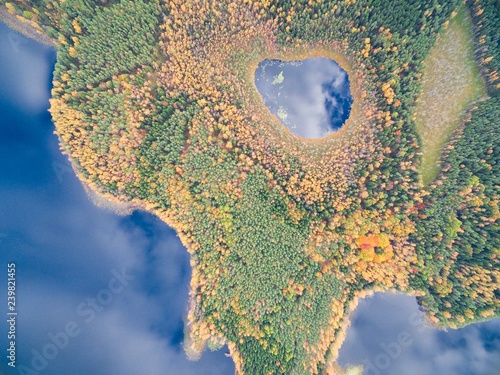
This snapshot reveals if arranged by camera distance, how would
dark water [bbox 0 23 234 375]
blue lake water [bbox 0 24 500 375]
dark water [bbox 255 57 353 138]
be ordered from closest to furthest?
1. dark water [bbox 0 23 234 375]
2. blue lake water [bbox 0 24 500 375]
3. dark water [bbox 255 57 353 138]

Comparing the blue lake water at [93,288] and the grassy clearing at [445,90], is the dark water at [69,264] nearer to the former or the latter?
the blue lake water at [93,288]

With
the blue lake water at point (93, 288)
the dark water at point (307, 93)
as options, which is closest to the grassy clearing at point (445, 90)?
the dark water at point (307, 93)

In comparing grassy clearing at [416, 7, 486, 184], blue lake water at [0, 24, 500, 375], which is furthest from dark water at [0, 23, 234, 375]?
grassy clearing at [416, 7, 486, 184]

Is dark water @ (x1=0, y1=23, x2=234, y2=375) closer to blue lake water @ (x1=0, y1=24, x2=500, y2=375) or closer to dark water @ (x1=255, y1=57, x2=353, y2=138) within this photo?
blue lake water @ (x1=0, y1=24, x2=500, y2=375)

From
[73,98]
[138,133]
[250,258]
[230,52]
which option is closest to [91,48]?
[73,98]

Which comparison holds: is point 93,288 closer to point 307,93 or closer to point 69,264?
point 69,264

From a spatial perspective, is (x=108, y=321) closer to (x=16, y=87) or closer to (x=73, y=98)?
(x=73, y=98)
